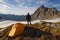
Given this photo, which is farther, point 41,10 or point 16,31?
point 41,10

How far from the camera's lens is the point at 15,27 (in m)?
31.4

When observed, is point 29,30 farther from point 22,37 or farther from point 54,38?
point 54,38

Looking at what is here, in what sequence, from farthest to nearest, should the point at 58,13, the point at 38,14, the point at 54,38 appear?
1. the point at 38,14
2. the point at 58,13
3. the point at 54,38

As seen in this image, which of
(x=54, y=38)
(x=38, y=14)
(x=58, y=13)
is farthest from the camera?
(x=38, y=14)

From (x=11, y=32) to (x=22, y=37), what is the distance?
2661 millimetres

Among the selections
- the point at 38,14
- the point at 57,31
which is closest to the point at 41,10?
the point at 38,14

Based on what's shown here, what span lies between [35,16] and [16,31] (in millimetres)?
124456

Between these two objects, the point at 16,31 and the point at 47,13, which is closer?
the point at 16,31

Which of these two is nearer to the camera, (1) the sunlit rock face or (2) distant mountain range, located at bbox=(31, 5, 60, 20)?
(1) the sunlit rock face

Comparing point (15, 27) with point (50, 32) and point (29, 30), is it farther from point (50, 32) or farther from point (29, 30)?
point (50, 32)

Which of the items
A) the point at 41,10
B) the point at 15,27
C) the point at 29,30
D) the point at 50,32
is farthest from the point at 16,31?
the point at 41,10

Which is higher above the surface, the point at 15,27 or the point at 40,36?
the point at 15,27

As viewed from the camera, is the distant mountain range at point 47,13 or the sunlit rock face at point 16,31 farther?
the distant mountain range at point 47,13

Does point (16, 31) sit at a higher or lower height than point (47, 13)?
lower
